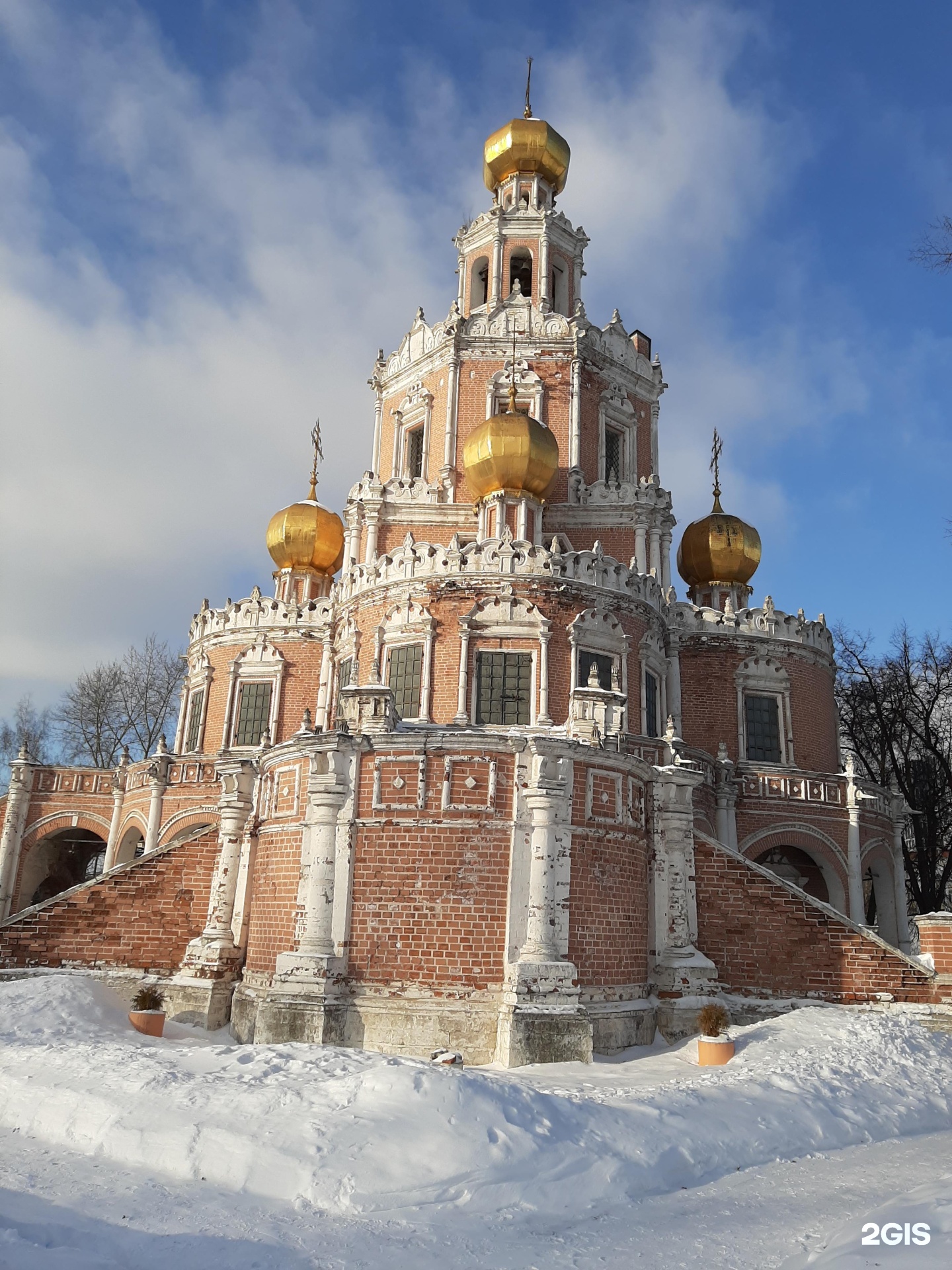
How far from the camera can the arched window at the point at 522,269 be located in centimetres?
2944

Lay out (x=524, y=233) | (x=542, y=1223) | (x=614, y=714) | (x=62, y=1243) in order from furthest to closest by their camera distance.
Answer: (x=524, y=233) → (x=614, y=714) → (x=542, y=1223) → (x=62, y=1243)

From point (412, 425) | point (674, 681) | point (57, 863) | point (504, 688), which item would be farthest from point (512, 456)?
point (57, 863)

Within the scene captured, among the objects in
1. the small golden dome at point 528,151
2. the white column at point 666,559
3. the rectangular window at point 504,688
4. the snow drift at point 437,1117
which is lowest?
the snow drift at point 437,1117

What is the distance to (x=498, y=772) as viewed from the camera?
531 inches

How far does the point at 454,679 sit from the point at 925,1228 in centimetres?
1467

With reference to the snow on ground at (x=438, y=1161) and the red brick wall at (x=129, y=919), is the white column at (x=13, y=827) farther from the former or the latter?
the snow on ground at (x=438, y=1161)

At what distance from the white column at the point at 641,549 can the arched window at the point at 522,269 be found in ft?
29.9

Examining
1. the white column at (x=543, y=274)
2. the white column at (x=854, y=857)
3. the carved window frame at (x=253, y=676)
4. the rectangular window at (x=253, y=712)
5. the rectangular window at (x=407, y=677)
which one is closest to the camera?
the rectangular window at (x=407, y=677)

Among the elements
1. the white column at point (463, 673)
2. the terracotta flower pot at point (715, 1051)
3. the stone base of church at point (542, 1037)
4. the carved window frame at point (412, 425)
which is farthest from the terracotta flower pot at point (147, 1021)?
the carved window frame at point (412, 425)

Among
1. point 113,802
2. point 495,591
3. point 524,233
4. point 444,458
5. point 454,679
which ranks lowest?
point 113,802

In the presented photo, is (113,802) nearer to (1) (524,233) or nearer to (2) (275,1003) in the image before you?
(2) (275,1003)

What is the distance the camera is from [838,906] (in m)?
23.1

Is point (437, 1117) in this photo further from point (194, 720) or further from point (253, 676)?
point (194, 720)

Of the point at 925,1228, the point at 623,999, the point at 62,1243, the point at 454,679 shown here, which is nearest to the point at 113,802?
the point at 454,679
